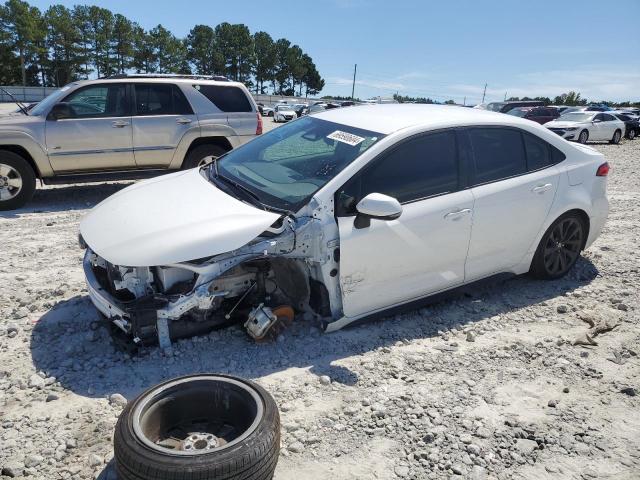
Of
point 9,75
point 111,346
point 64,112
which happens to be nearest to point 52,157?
point 64,112

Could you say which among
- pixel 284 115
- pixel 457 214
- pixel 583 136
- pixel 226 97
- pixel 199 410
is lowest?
pixel 199 410

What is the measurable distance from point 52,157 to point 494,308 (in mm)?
6519

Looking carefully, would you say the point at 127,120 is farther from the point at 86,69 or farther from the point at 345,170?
the point at 86,69

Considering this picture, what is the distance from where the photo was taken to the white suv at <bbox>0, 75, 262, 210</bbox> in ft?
24.4

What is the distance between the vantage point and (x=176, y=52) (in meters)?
87.1

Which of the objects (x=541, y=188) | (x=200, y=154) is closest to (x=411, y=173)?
(x=541, y=188)

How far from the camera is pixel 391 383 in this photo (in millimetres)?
3377

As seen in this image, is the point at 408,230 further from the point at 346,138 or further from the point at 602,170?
the point at 602,170

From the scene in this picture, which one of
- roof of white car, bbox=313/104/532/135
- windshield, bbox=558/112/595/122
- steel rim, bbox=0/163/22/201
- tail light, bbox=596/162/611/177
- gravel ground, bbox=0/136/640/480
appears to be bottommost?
gravel ground, bbox=0/136/640/480

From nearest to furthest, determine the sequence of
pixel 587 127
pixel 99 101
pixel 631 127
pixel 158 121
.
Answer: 1. pixel 99 101
2. pixel 158 121
3. pixel 587 127
4. pixel 631 127

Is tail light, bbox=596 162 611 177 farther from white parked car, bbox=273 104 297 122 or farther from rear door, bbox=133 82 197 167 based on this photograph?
white parked car, bbox=273 104 297 122

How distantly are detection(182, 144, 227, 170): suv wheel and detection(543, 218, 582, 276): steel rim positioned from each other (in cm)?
558

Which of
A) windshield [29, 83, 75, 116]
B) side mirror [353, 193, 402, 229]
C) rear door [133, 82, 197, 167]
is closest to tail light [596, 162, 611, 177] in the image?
side mirror [353, 193, 402, 229]

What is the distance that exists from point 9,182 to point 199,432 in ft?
20.7
